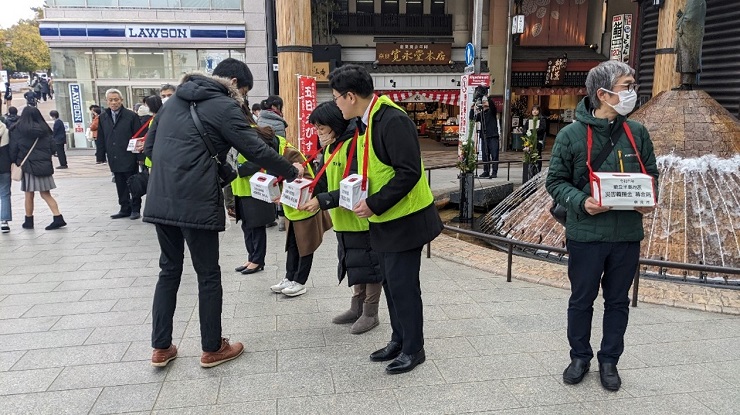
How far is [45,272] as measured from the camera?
18.6 ft

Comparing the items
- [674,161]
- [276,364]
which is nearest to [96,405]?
[276,364]

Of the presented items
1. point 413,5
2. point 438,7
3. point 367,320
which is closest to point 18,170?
point 367,320

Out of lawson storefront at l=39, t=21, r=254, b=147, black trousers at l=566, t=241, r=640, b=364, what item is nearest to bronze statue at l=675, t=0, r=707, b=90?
black trousers at l=566, t=241, r=640, b=364

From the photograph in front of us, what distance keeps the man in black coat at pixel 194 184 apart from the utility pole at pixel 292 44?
6.44 meters

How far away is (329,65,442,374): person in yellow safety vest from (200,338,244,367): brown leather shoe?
108 centimetres

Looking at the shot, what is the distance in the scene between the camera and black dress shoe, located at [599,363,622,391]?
312 cm

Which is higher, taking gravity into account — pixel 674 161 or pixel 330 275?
pixel 674 161

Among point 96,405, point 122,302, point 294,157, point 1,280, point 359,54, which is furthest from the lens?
point 359,54

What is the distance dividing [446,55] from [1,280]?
58.0 ft

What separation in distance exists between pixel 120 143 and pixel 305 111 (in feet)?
11.1

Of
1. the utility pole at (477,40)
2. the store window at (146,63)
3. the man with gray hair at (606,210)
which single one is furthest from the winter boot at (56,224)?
the store window at (146,63)

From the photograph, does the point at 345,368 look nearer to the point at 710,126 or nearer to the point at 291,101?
the point at 710,126

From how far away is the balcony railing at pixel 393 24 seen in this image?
20.0m

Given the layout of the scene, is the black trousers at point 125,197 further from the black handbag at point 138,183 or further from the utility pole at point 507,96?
the utility pole at point 507,96
